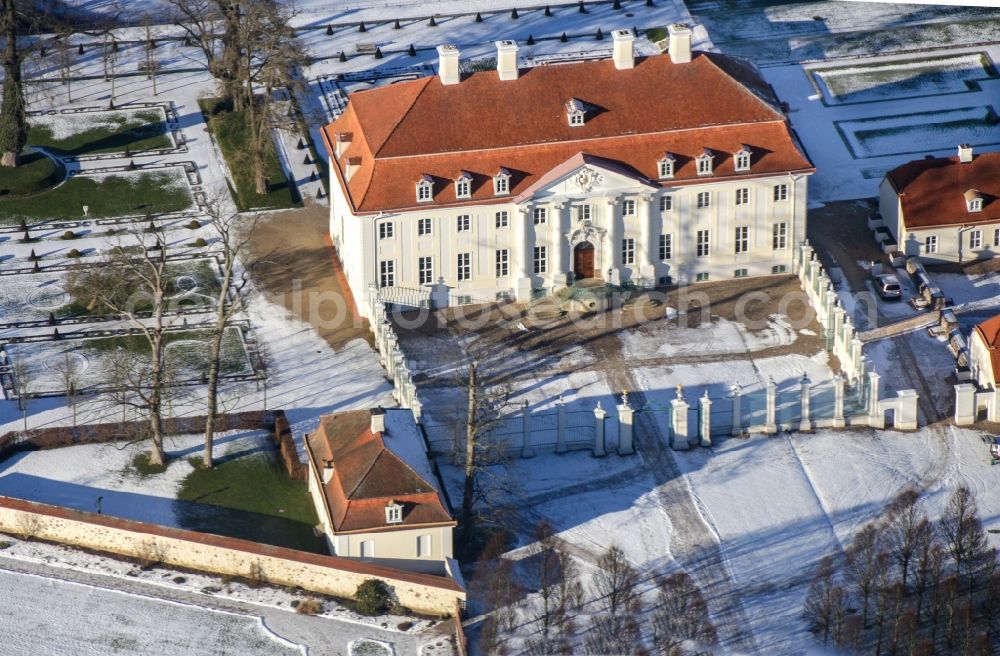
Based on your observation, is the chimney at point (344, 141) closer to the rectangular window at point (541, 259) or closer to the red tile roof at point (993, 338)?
the rectangular window at point (541, 259)

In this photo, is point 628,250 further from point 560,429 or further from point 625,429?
point 560,429

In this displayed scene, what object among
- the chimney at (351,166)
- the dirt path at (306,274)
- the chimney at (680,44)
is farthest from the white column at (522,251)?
the chimney at (680,44)

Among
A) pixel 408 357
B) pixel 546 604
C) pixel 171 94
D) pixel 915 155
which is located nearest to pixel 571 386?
pixel 408 357

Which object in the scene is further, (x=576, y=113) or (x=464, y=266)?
(x=464, y=266)

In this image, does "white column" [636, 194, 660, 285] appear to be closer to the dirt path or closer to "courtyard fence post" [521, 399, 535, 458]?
the dirt path

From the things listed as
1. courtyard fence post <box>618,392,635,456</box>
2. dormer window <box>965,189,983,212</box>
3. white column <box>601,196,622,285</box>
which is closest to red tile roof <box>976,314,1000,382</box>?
dormer window <box>965,189,983,212</box>

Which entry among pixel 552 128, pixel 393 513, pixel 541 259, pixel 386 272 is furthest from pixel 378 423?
pixel 552 128
